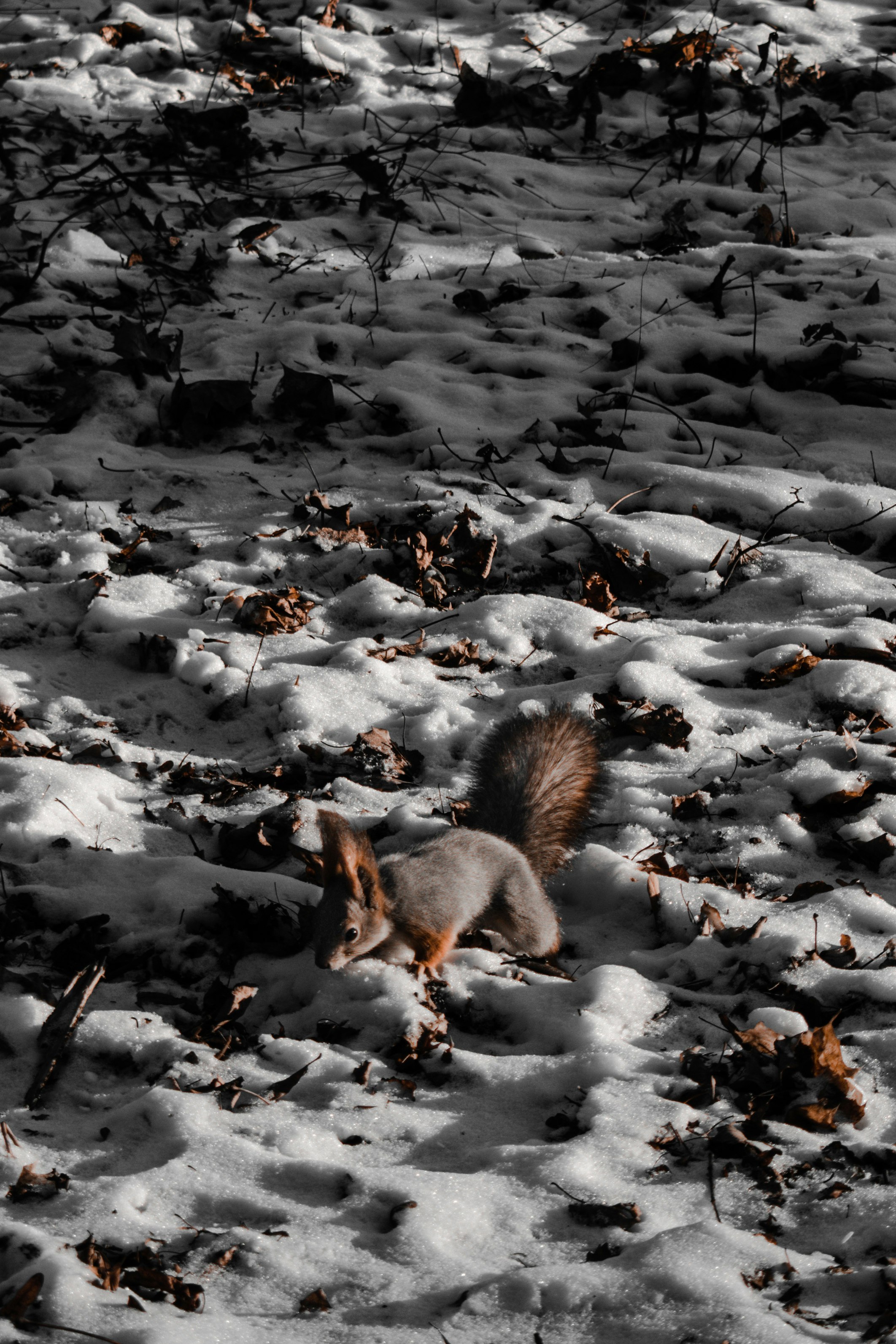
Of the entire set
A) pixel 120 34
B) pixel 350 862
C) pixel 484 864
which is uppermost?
pixel 120 34

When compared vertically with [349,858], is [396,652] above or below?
below

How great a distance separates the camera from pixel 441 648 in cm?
343

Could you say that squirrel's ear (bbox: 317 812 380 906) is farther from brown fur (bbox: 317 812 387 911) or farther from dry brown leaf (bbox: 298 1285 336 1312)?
dry brown leaf (bbox: 298 1285 336 1312)

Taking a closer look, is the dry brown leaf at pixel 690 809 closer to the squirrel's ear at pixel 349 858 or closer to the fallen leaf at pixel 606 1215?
the squirrel's ear at pixel 349 858

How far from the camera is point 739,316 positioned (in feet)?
16.2

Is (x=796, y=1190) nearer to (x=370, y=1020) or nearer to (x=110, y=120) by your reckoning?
(x=370, y=1020)

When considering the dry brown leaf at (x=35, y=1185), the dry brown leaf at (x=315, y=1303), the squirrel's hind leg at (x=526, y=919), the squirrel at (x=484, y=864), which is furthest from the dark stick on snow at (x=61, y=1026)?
the squirrel's hind leg at (x=526, y=919)

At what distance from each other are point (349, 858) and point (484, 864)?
15.1 inches

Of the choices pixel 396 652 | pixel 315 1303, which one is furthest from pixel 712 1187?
pixel 396 652

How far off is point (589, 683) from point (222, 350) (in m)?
2.43

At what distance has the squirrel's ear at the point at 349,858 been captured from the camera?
7.45 feet

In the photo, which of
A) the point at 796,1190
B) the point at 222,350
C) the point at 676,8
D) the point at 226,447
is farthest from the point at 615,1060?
the point at 676,8

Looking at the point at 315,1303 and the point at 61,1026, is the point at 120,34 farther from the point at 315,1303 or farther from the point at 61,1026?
the point at 315,1303

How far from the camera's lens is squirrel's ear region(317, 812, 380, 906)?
2.27 m
